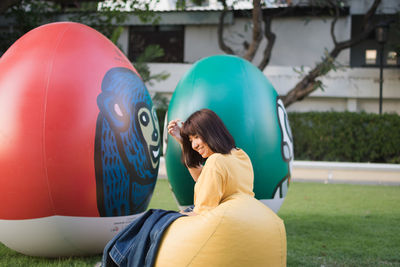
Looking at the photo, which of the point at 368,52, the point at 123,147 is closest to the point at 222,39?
the point at 368,52

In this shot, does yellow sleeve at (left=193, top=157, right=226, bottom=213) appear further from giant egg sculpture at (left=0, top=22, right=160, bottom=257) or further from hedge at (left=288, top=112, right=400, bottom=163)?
hedge at (left=288, top=112, right=400, bottom=163)

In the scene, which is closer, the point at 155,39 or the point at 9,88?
the point at 9,88

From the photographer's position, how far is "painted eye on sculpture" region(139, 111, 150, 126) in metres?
4.26

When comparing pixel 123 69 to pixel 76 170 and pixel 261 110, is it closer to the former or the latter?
pixel 76 170

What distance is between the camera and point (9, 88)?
3.82m

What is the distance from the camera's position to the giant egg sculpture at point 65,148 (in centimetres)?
369

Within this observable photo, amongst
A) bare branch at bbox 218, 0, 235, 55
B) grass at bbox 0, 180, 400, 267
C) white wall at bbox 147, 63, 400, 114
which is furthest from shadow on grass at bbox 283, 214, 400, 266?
bare branch at bbox 218, 0, 235, 55

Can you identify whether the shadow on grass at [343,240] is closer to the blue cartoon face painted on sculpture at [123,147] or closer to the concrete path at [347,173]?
the blue cartoon face painted on sculpture at [123,147]

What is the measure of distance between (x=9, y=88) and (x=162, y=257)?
1949 millimetres

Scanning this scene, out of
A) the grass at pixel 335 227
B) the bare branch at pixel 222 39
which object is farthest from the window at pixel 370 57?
the grass at pixel 335 227

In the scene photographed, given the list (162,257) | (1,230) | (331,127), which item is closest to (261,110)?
(162,257)

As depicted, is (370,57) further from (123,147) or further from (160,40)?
(123,147)

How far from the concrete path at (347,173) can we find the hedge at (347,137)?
7.22ft

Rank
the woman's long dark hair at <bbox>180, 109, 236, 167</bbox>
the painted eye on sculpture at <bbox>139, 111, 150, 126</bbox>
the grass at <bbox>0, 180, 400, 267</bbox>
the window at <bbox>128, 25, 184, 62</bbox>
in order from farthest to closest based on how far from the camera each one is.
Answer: the window at <bbox>128, 25, 184, 62</bbox>
the painted eye on sculpture at <bbox>139, 111, 150, 126</bbox>
the grass at <bbox>0, 180, 400, 267</bbox>
the woman's long dark hair at <bbox>180, 109, 236, 167</bbox>
